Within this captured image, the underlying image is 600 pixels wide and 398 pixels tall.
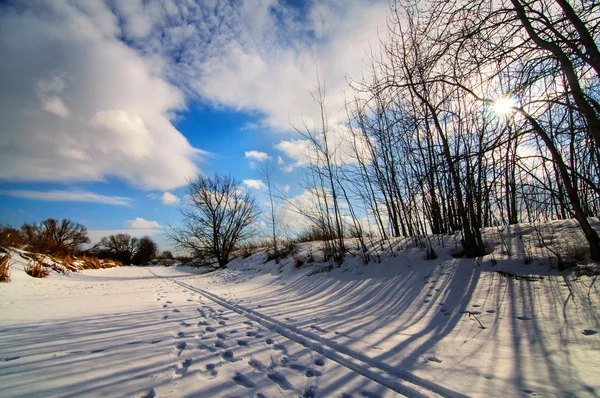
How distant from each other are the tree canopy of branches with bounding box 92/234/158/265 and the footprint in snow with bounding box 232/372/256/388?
61.3 meters

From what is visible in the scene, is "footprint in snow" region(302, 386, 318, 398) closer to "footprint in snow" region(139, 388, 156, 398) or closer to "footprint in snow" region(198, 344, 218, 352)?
"footprint in snow" region(139, 388, 156, 398)

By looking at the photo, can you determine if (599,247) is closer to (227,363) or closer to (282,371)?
(282,371)

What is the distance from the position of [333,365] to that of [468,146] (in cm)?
505

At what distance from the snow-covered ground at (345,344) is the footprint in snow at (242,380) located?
14 mm

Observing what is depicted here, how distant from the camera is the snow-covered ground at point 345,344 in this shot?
1684 mm

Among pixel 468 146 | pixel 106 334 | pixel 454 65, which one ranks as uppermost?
pixel 454 65

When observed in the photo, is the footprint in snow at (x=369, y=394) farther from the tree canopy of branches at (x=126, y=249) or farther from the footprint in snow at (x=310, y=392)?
the tree canopy of branches at (x=126, y=249)

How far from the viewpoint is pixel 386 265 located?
5.39 m

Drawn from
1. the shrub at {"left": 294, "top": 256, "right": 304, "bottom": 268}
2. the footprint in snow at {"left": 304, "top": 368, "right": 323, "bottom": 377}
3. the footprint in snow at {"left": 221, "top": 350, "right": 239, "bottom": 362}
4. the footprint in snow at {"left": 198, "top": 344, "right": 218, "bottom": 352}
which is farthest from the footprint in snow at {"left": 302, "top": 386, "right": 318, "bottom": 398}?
the shrub at {"left": 294, "top": 256, "right": 304, "bottom": 268}

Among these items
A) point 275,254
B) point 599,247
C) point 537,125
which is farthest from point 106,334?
point 275,254

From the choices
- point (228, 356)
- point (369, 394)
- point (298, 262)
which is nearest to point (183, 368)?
point (228, 356)

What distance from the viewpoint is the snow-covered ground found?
1.68 m

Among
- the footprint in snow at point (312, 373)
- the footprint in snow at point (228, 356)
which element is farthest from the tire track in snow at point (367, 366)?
the footprint in snow at point (228, 356)

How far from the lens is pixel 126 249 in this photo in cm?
5572
